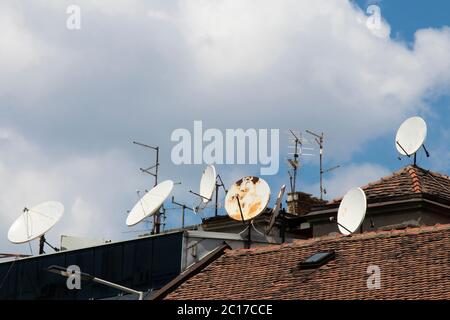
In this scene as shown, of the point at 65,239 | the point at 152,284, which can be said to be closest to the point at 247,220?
the point at 152,284

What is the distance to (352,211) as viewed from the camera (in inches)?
1631

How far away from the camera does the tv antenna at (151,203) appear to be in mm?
45688

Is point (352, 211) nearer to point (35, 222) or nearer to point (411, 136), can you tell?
point (411, 136)

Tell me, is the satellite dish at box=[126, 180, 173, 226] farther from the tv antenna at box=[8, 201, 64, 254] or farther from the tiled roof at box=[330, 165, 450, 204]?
the tiled roof at box=[330, 165, 450, 204]

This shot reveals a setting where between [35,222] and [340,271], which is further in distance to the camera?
[35,222]

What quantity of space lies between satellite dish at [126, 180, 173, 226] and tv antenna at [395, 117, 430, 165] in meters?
8.47

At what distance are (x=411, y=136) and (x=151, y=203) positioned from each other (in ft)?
31.2

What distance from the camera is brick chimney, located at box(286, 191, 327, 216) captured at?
57.9m

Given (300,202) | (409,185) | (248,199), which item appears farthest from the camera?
(300,202)

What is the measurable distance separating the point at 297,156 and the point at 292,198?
189cm

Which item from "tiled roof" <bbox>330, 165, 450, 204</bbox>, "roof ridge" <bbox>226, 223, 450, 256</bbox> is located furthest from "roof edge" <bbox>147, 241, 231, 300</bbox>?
"tiled roof" <bbox>330, 165, 450, 204</bbox>

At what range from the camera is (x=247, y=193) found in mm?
45719

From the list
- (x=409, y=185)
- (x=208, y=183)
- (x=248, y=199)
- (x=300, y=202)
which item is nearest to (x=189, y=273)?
(x=248, y=199)
